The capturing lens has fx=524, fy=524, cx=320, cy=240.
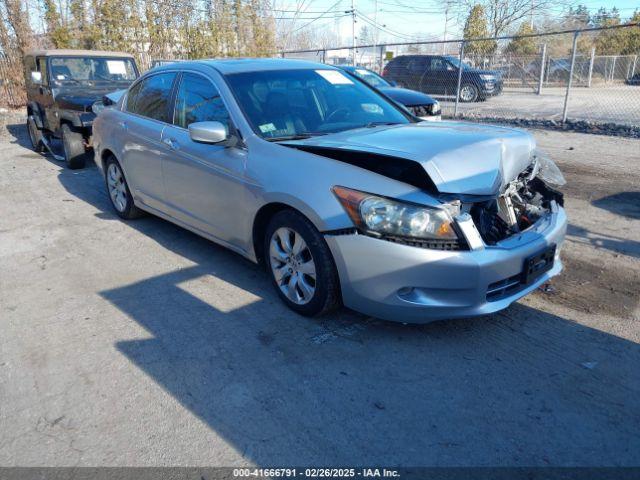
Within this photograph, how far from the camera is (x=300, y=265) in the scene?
3.65 meters

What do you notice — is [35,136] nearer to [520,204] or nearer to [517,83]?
[520,204]

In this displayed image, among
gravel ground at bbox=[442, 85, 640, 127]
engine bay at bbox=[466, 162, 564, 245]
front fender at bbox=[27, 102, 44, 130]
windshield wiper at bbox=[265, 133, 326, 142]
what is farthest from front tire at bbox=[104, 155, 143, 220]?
gravel ground at bbox=[442, 85, 640, 127]

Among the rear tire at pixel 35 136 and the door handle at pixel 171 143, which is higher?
the door handle at pixel 171 143

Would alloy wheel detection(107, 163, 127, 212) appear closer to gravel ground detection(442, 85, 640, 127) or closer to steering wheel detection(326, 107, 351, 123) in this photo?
steering wheel detection(326, 107, 351, 123)

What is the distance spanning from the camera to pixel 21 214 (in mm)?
Result: 6598

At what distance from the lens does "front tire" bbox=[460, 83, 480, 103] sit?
17781mm

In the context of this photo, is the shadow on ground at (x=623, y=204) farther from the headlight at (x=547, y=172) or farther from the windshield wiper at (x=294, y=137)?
the windshield wiper at (x=294, y=137)

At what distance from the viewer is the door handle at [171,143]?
468 centimetres

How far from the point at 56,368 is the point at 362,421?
1.94 meters

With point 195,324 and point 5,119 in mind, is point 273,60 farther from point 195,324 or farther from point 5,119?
point 5,119

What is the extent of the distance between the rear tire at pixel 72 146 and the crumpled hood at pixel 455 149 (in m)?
6.49

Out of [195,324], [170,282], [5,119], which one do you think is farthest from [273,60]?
Answer: [5,119]

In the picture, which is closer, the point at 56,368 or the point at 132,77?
the point at 56,368

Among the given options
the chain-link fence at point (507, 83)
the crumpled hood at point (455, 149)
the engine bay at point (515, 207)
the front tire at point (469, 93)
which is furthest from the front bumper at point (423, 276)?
the front tire at point (469, 93)
